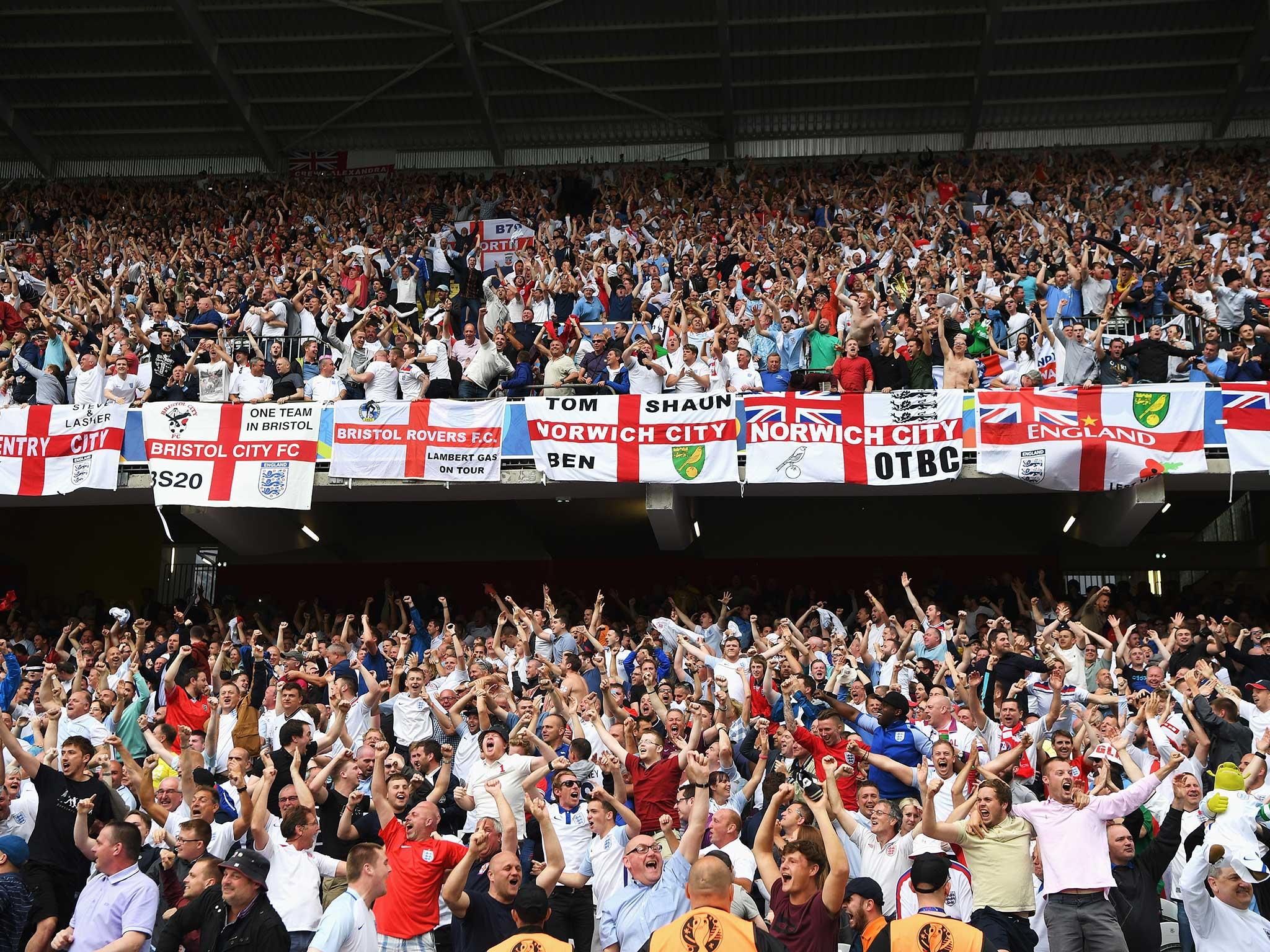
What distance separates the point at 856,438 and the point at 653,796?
296 inches

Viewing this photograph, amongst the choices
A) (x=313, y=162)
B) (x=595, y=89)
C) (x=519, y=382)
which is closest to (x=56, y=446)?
(x=519, y=382)

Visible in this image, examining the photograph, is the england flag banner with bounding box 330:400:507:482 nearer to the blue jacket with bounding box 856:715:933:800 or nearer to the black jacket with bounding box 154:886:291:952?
the blue jacket with bounding box 856:715:933:800

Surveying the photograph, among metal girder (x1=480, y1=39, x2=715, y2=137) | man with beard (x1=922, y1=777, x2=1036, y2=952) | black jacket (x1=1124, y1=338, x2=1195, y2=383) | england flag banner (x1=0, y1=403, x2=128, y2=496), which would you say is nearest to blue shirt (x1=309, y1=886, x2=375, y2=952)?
man with beard (x1=922, y1=777, x2=1036, y2=952)

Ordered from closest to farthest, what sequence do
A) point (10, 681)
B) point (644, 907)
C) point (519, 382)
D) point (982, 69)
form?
point (644, 907)
point (10, 681)
point (519, 382)
point (982, 69)

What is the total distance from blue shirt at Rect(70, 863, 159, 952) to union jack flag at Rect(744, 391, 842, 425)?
10151 millimetres

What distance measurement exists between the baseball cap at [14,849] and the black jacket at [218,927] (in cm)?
112

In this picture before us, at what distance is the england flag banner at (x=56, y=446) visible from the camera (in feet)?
55.7

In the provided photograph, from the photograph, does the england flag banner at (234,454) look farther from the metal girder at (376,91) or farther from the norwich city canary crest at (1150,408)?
the metal girder at (376,91)

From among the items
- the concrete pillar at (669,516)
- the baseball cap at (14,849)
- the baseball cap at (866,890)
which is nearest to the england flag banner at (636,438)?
the concrete pillar at (669,516)

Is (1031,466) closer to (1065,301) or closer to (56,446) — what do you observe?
(1065,301)

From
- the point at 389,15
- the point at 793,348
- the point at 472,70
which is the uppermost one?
the point at 389,15

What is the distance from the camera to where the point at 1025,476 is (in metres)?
15.9

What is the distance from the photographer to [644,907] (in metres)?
7.47

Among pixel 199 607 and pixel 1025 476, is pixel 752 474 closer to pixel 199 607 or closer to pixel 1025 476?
pixel 1025 476
